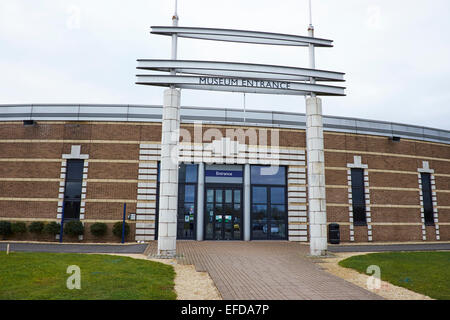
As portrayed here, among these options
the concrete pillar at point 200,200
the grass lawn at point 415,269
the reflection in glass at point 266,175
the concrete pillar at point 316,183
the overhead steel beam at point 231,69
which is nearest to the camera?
the grass lawn at point 415,269

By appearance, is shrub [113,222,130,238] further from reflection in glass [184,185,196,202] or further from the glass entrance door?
the glass entrance door

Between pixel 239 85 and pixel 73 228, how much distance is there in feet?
37.4

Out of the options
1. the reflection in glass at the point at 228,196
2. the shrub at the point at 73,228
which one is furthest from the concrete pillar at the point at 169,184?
the shrub at the point at 73,228

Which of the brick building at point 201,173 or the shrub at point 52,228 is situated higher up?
the brick building at point 201,173

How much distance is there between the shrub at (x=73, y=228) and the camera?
672 inches

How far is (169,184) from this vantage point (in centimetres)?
1286

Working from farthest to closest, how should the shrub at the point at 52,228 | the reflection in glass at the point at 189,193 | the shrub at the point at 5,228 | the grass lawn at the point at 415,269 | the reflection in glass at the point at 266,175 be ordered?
1. the reflection in glass at the point at 266,175
2. the reflection in glass at the point at 189,193
3. the shrub at the point at 52,228
4. the shrub at the point at 5,228
5. the grass lawn at the point at 415,269

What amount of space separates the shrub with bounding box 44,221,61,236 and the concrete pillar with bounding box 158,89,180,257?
771 centimetres

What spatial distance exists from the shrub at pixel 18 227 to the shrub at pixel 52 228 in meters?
1.26

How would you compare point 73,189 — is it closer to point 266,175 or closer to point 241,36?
point 266,175

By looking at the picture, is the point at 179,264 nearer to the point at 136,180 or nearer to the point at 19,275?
the point at 19,275

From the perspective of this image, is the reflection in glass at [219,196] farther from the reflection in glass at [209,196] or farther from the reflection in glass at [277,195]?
the reflection in glass at [277,195]
